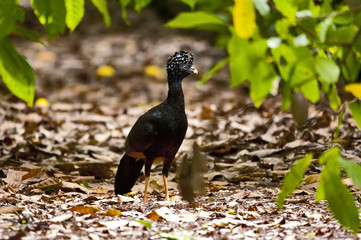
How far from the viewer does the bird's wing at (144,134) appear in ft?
12.6

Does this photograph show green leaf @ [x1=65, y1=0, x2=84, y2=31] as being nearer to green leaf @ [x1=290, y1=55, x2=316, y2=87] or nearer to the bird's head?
green leaf @ [x1=290, y1=55, x2=316, y2=87]

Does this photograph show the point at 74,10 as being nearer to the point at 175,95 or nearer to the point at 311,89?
the point at 311,89

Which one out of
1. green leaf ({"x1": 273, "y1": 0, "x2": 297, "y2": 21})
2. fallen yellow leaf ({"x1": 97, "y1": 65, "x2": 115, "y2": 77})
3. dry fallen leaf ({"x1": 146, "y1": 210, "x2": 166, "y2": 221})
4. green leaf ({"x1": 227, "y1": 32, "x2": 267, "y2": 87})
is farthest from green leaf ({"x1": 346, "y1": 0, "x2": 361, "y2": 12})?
fallen yellow leaf ({"x1": 97, "y1": 65, "x2": 115, "y2": 77})

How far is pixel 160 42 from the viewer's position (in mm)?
11602

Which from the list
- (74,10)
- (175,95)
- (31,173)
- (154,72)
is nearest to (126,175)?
(175,95)

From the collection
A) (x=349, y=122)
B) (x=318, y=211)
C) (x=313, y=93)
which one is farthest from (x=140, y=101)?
(x=313, y=93)

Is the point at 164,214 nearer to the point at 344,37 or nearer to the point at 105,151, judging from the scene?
the point at 344,37

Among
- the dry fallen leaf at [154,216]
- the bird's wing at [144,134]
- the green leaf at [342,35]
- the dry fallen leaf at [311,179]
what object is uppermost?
the green leaf at [342,35]

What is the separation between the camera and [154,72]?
9.79 meters

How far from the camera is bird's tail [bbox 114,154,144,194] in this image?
4086 mm

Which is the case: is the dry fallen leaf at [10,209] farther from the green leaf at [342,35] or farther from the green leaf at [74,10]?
Answer: the green leaf at [342,35]

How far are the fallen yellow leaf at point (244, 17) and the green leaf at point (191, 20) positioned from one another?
6 cm

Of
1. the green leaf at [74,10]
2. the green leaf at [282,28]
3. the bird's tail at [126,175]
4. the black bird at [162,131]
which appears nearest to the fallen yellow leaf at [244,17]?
the green leaf at [282,28]

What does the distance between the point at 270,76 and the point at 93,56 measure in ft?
29.5
